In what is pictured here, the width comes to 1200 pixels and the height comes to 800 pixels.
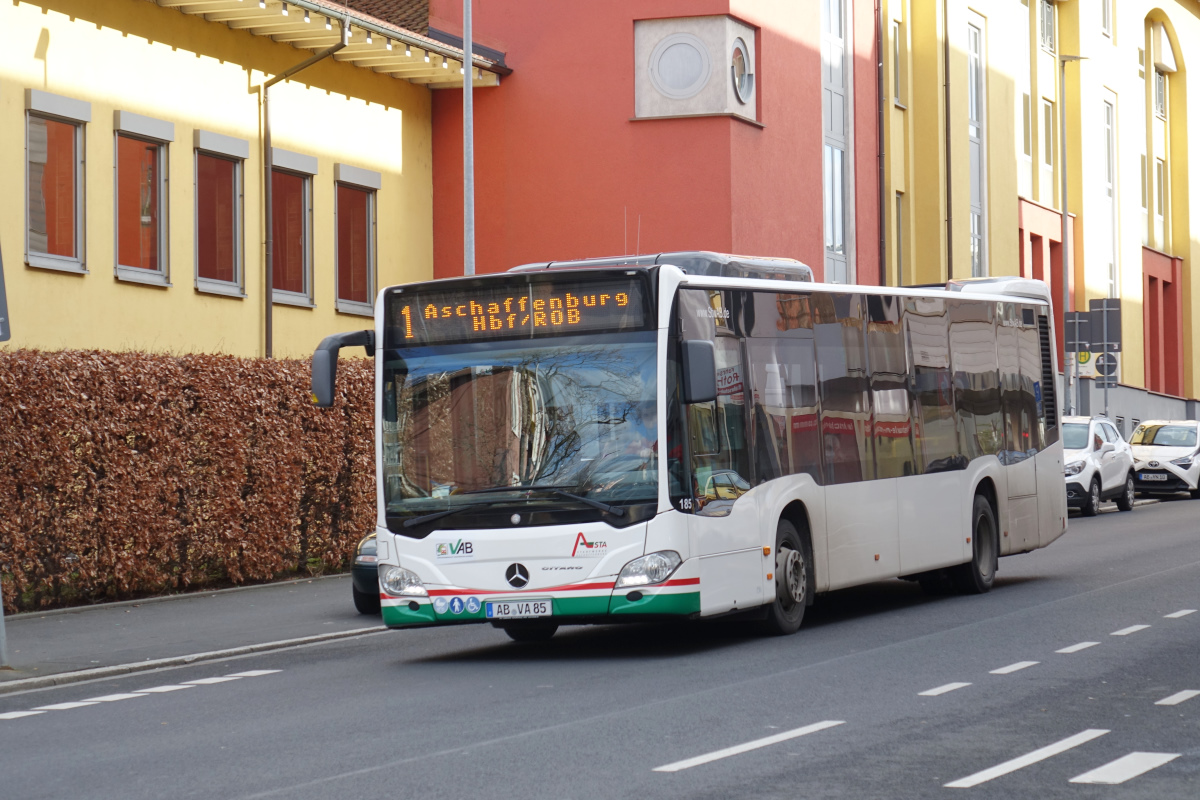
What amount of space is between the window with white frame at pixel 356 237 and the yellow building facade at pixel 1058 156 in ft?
45.6

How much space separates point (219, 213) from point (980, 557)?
1247 cm

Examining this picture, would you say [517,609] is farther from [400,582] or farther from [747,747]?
[747,747]

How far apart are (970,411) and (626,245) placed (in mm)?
12895

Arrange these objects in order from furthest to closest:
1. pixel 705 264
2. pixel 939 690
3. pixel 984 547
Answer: pixel 984 547, pixel 705 264, pixel 939 690

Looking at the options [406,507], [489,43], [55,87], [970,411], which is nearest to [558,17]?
[489,43]

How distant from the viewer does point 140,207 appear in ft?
77.7

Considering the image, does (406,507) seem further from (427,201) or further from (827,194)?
(827,194)

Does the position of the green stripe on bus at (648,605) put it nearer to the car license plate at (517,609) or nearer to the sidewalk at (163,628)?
the car license plate at (517,609)

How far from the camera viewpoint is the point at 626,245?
29.6 meters

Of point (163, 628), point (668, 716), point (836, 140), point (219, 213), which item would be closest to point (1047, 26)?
point (836, 140)

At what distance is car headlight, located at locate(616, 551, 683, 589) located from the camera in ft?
40.6

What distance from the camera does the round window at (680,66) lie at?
29.5 m

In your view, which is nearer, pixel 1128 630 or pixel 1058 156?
pixel 1128 630

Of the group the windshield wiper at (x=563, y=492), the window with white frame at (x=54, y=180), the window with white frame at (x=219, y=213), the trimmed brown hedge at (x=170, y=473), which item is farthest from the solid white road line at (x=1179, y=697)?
the window with white frame at (x=219, y=213)
